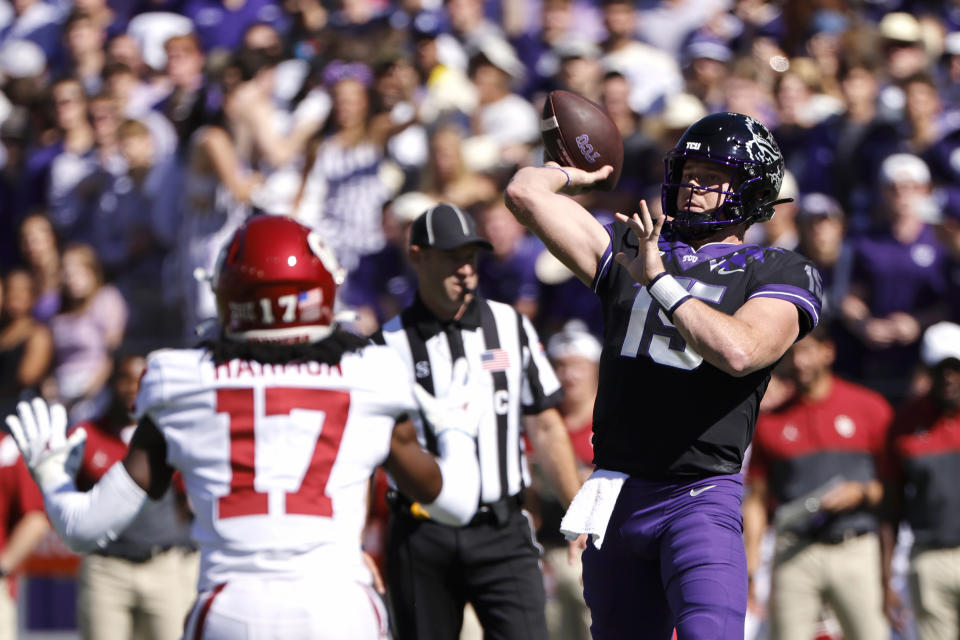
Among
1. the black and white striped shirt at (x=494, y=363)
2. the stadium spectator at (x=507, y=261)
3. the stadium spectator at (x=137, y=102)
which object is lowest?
the stadium spectator at (x=507, y=261)

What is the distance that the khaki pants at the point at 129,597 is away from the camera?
726cm

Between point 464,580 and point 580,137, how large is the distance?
189 cm

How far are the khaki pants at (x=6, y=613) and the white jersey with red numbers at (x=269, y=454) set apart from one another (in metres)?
4.07

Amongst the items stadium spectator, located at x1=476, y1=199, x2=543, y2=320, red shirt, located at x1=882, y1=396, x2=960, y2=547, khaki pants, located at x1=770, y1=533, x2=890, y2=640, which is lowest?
khaki pants, located at x1=770, y1=533, x2=890, y2=640

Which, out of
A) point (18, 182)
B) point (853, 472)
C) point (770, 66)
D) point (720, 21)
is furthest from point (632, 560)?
point (18, 182)

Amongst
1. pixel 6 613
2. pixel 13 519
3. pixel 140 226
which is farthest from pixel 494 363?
pixel 140 226

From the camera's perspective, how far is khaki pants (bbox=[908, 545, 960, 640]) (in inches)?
292

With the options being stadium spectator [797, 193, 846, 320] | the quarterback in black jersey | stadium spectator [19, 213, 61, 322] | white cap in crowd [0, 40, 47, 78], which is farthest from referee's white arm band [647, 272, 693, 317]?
white cap in crowd [0, 40, 47, 78]

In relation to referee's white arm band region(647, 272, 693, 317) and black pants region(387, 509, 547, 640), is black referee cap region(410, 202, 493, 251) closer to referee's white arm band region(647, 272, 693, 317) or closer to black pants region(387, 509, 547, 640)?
black pants region(387, 509, 547, 640)

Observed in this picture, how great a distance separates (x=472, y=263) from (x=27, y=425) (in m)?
2.43

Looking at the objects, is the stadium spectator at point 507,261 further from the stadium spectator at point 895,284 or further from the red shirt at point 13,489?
the red shirt at point 13,489

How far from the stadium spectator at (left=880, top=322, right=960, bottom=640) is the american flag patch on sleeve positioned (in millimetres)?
2802

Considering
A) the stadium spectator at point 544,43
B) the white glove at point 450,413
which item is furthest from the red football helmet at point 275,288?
the stadium spectator at point 544,43

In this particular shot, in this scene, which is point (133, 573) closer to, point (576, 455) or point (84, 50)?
point (576, 455)
